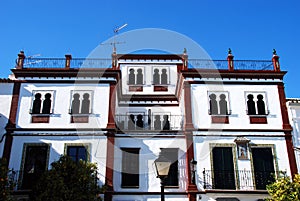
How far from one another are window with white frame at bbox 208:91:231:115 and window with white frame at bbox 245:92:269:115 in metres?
1.36

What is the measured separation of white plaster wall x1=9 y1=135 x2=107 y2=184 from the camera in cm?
2158

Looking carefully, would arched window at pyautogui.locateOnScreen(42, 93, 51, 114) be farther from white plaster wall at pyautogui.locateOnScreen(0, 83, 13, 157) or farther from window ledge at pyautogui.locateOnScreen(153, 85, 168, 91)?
window ledge at pyautogui.locateOnScreen(153, 85, 168, 91)

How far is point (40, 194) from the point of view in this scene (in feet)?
62.3

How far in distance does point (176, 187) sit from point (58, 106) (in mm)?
9090

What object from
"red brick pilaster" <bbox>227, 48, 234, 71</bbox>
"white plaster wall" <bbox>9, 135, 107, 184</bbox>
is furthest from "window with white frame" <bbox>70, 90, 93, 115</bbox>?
"red brick pilaster" <bbox>227, 48, 234, 71</bbox>

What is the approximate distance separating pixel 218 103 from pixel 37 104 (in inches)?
464

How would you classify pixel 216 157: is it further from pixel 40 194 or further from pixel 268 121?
pixel 40 194

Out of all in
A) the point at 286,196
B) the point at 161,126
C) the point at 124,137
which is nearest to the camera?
the point at 286,196

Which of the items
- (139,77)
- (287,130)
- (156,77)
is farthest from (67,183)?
(156,77)

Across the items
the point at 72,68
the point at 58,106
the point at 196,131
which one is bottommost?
the point at 196,131

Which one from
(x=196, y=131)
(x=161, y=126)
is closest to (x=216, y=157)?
(x=196, y=131)

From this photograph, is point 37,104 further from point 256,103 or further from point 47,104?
point 256,103

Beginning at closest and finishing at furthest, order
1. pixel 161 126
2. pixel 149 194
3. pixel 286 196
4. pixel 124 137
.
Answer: pixel 286 196 < pixel 149 194 < pixel 124 137 < pixel 161 126

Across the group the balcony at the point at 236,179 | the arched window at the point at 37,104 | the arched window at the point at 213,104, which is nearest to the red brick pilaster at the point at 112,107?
the arched window at the point at 37,104
